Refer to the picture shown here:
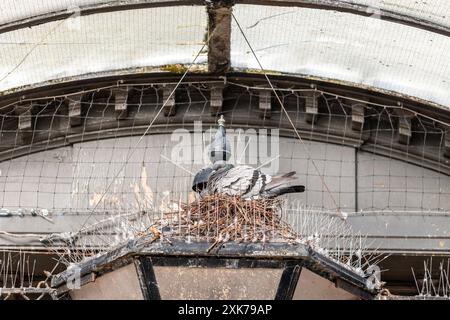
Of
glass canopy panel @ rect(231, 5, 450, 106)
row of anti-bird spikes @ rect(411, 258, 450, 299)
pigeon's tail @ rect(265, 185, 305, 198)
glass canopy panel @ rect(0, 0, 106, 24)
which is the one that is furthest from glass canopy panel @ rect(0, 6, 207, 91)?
row of anti-bird spikes @ rect(411, 258, 450, 299)

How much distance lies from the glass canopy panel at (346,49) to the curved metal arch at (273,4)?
0.10 meters

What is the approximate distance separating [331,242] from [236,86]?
2482mm

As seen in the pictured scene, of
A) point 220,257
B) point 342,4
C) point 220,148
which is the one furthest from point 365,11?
point 220,257

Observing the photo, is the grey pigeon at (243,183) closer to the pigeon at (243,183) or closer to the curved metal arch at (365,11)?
the pigeon at (243,183)

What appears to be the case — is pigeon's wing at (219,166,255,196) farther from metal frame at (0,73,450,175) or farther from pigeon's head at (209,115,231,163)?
metal frame at (0,73,450,175)

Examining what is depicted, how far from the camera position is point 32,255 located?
18.7 m

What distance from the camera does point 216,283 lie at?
15336 mm

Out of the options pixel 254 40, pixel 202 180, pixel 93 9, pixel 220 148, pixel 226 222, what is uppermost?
pixel 93 9

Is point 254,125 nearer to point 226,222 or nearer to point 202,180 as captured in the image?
→ point 202,180

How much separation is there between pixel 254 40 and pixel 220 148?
1745 millimetres

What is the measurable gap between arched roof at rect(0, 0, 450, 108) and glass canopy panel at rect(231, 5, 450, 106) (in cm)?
1

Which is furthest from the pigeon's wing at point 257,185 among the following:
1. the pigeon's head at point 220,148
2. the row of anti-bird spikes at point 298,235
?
the pigeon's head at point 220,148

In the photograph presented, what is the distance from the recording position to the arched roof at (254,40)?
18109 mm
